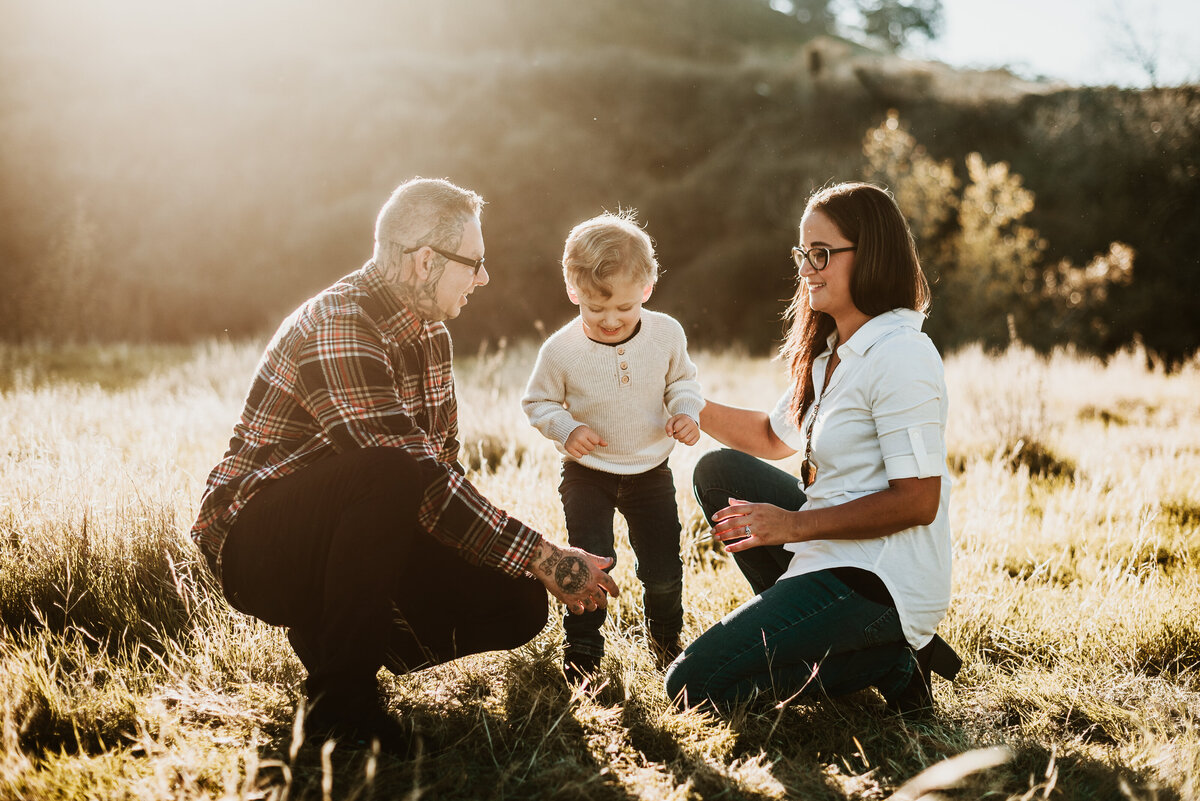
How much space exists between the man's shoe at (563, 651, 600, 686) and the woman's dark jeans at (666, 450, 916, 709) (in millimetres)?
304

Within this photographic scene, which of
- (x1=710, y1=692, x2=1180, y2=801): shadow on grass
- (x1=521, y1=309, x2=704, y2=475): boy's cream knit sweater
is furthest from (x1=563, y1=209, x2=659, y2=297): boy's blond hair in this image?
(x1=710, y1=692, x2=1180, y2=801): shadow on grass

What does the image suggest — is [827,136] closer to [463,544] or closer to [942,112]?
[942,112]

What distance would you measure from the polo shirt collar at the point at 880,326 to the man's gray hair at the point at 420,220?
4.37 ft

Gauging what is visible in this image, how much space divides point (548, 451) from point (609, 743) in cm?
313

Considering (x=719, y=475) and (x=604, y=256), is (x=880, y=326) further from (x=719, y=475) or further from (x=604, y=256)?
(x=604, y=256)

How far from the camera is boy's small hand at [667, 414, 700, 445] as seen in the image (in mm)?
3074

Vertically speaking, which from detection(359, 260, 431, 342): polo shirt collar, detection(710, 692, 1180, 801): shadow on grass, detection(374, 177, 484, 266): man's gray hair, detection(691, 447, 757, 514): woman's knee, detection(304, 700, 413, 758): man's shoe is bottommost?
detection(710, 692, 1180, 801): shadow on grass

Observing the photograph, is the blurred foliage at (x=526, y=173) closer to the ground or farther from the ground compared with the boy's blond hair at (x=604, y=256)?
farther from the ground

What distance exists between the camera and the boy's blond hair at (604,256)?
300 centimetres

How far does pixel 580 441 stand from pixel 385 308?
0.83 metres

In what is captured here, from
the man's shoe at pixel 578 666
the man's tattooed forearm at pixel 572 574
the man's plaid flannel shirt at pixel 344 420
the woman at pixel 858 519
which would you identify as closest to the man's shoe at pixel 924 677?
the woman at pixel 858 519

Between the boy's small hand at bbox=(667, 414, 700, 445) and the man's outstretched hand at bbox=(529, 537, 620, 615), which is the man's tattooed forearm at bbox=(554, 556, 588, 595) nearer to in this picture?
the man's outstretched hand at bbox=(529, 537, 620, 615)

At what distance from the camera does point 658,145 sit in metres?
23.7

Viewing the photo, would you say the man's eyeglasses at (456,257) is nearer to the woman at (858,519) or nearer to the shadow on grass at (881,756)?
the woman at (858,519)
